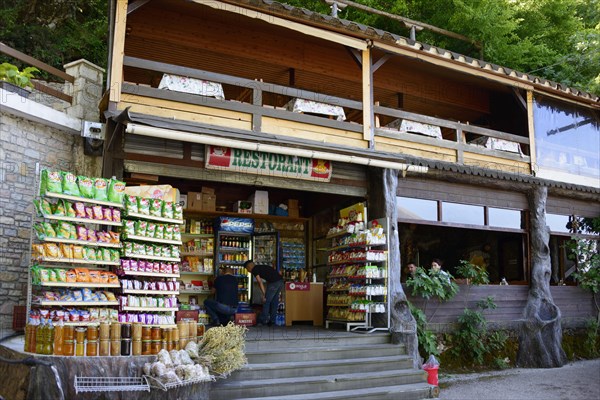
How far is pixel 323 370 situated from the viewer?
7.89 m

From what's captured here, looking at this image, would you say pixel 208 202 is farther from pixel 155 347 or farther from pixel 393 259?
pixel 155 347

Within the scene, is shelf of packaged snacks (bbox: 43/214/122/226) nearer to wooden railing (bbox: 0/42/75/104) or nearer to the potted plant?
the potted plant

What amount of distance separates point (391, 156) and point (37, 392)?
6923mm

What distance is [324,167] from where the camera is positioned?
9820 millimetres

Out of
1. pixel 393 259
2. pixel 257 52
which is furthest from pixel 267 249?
pixel 257 52

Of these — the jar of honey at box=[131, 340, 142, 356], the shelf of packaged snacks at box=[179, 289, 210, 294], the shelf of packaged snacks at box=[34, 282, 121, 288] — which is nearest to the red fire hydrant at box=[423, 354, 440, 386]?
the jar of honey at box=[131, 340, 142, 356]

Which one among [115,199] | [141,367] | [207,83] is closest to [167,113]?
[207,83]

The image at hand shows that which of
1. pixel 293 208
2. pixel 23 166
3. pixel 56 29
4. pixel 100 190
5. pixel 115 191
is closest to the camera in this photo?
pixel 100 190

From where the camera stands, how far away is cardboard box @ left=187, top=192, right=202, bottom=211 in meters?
11.4

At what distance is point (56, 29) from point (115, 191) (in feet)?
35.7

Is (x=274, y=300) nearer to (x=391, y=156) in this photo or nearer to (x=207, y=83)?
(x=391, y=156)

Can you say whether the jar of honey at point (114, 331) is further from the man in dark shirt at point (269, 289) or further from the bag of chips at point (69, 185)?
the man in dark shirt at point (269, 289)

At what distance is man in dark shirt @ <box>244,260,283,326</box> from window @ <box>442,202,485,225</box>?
3.57 metres

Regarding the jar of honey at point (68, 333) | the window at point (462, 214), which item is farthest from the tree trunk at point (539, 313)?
the jar of honey at point (68, 333)
